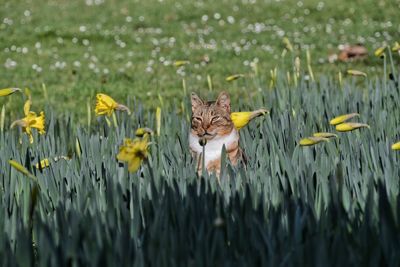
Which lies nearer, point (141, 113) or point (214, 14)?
point (141, 113)

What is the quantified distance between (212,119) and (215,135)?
89 millimetres

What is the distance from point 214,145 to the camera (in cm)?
382

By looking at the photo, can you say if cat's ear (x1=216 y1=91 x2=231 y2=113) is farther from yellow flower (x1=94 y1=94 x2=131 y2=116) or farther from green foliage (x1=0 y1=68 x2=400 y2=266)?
yellow flower (x1=94 y1=94 x2=131 y2=116)

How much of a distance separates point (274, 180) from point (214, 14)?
1273 cm

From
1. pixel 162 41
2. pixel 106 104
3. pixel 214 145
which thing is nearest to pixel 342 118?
pixel 214 145

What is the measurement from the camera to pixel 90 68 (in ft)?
34.9

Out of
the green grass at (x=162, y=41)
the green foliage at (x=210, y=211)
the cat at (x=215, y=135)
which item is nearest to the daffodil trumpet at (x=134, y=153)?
the green foliage at (x=210, y=211)

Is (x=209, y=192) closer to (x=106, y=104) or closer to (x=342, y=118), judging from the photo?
(x=342, y=118)

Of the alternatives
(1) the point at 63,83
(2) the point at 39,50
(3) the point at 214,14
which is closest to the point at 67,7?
(3) the point at 214,14

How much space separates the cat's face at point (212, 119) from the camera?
12.6 ft

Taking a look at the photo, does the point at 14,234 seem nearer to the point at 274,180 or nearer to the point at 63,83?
the point at 274,180

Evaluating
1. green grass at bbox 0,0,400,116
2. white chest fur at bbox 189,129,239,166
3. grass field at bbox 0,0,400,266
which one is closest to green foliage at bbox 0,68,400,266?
grass field at bbox 0,0,400,266

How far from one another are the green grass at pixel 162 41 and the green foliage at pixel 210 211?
3695 mm

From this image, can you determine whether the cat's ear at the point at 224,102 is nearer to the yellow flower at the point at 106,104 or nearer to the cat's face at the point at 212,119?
the cat's face at the point at 212,119
